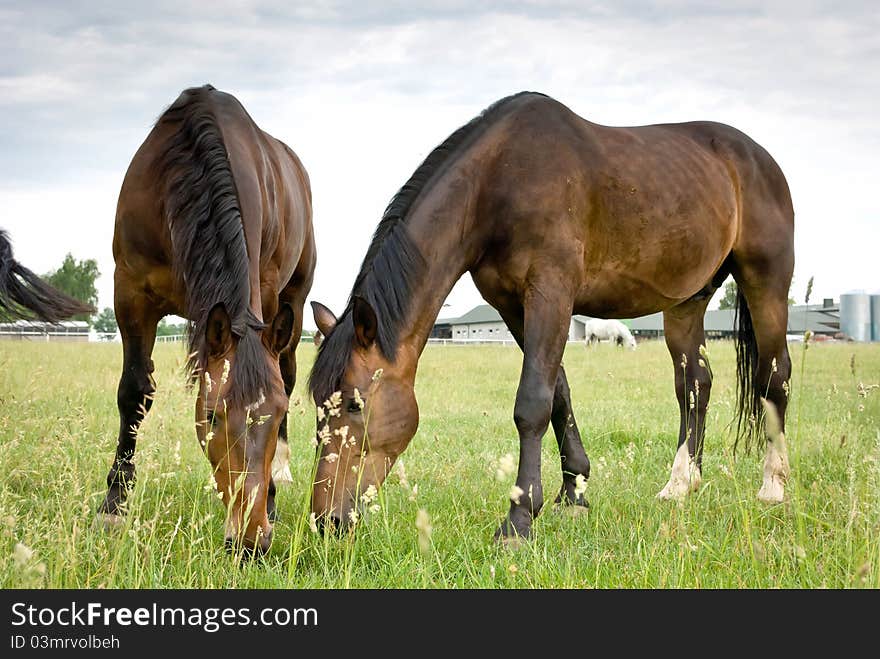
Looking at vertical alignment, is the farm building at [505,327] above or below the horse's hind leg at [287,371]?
above

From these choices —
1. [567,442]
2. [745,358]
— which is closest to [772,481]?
[745,358]

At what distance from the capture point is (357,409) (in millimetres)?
4094

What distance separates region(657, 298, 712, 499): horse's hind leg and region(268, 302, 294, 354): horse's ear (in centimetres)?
324

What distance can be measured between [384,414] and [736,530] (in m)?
2.08

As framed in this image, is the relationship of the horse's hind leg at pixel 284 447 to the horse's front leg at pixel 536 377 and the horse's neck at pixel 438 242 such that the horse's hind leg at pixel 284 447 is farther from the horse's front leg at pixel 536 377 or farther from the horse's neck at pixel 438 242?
the horse's front leg at pixel 536 377

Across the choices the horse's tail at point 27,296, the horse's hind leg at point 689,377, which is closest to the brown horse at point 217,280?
the horse's tail at point 27,296

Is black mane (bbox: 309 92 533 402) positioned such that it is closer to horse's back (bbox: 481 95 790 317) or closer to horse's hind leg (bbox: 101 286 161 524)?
horse's back (bbox: 481 95 790 317)

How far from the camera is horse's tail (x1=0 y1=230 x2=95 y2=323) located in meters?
6.80

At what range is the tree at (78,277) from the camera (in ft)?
176

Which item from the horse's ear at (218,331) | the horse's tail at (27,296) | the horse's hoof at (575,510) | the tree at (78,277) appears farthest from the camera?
the tree at (78,277)

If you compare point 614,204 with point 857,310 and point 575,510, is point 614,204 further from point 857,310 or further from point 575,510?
point 857,310

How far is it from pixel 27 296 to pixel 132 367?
2.51 meters

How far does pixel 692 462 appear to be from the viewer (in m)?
5.77

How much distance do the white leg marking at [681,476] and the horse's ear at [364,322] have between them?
2550mm
